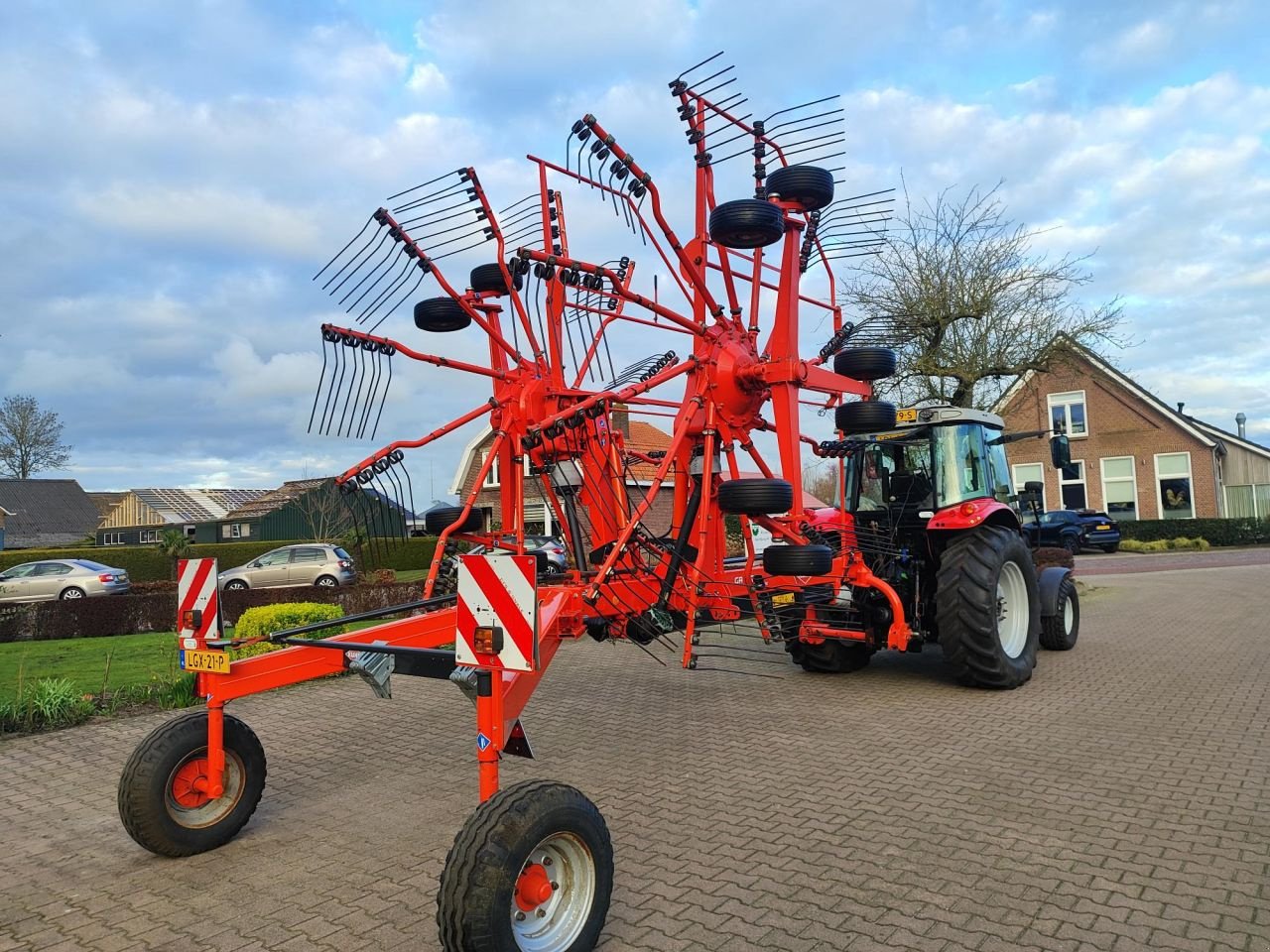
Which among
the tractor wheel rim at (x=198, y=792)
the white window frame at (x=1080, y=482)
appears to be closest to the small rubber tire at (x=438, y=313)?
the tractor wheel rim at (x=198, y=792)

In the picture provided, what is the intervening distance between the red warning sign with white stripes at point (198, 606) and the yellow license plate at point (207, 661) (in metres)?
0.09

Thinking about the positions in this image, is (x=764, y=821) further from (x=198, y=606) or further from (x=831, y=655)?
(x=831, y=655)

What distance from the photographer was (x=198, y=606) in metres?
4.45

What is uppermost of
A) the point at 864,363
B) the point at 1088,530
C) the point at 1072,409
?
the point at 1072,409

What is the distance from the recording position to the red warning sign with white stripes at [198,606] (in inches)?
173

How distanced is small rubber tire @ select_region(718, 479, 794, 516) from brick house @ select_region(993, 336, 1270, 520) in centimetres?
2923

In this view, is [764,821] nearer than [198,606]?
No

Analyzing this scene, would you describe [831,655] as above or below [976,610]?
below

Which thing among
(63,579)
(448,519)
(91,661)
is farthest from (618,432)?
(63,579)

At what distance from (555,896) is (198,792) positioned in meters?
2.22

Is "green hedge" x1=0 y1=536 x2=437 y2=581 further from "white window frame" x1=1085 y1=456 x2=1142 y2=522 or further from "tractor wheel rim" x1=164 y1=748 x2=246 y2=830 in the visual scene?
"white window frame" x1=1085 y1=456 x2=1142 y2=522

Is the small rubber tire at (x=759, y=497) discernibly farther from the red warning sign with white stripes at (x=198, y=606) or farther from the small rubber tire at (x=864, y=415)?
the red warning sign with white stripes at (x=198, y=606)

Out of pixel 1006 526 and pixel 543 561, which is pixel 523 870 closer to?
pixel 543 561

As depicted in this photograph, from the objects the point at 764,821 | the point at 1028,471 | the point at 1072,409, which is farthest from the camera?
the point at 1028,471
